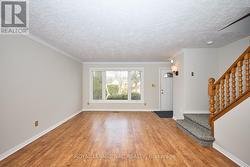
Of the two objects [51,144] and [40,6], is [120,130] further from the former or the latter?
[40,6]

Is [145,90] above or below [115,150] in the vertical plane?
above

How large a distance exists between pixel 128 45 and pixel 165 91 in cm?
399

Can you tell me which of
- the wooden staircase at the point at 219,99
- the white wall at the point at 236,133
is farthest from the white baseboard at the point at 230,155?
the wooden staircase at the point at 219,99

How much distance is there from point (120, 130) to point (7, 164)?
266cm

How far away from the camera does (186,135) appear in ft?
12.8

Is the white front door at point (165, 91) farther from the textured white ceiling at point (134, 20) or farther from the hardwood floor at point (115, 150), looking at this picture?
the textured white ceiling at point (134, 20)

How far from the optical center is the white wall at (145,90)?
7.47 metres

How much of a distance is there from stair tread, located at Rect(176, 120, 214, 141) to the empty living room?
0.02 meters

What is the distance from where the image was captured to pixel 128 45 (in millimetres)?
4305

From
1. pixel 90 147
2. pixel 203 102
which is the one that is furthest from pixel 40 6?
pixel 203 102

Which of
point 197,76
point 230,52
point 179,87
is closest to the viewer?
point 230,52

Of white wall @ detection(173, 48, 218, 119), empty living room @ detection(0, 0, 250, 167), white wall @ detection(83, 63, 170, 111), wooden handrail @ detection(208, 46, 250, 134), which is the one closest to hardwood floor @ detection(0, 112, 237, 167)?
empty living room @ detection(0, 0, 250, 167)

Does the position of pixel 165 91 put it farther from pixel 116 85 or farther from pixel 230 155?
pixel 230 155

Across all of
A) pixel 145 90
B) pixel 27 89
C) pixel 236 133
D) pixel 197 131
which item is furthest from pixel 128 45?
pixel 145 90
